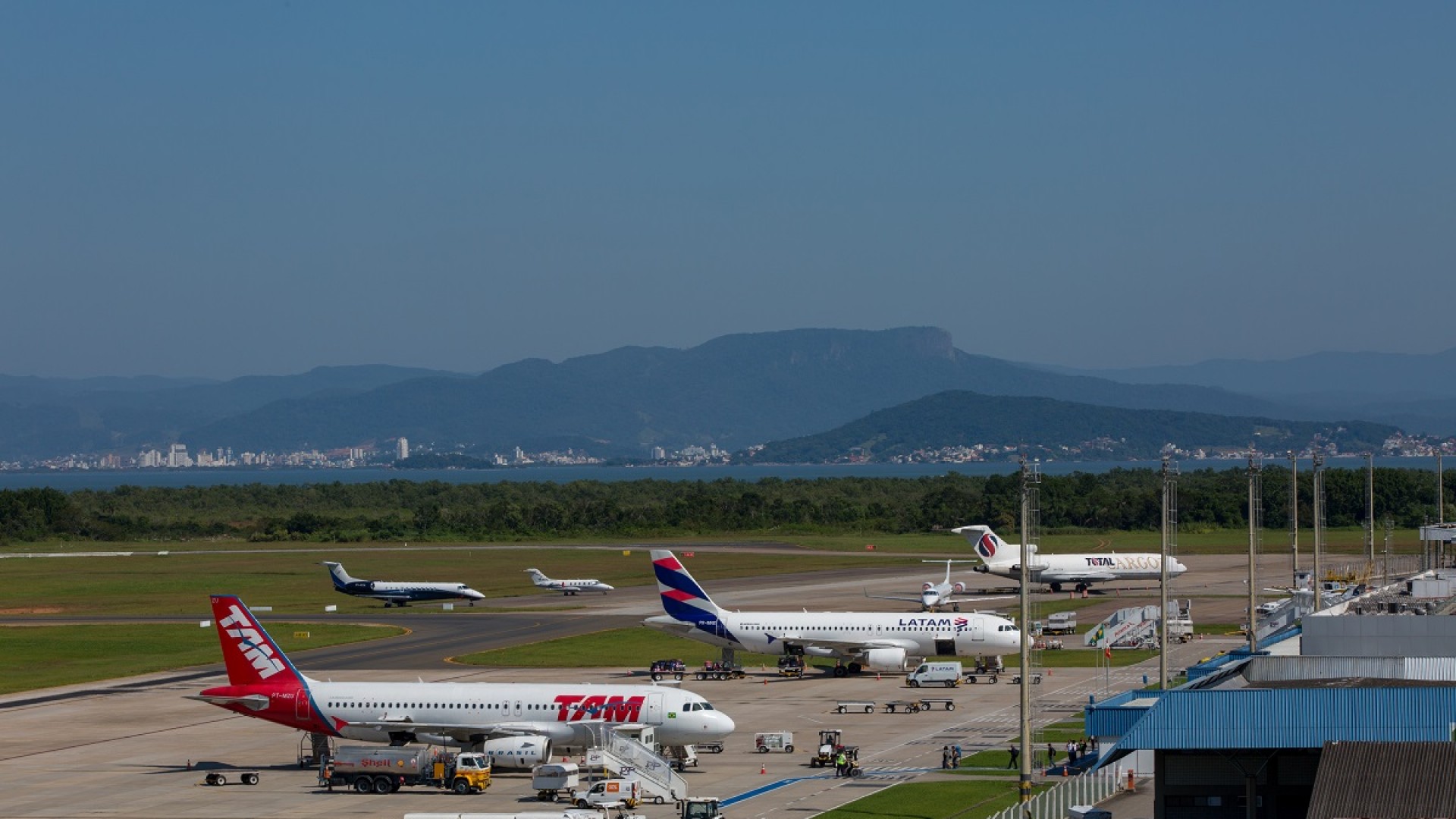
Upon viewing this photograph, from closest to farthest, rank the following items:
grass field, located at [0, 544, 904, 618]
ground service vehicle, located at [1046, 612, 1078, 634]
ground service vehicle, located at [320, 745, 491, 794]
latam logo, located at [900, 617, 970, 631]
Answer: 1. ground service vehicle, located at [320, 745, 491, 794]
2. latam logo, located at [900, 617, 970, 631]
3. ground service vehicle, located at [1046, 612, 1078, 634]
4. grass field, located at [0, 544, 904, 618]

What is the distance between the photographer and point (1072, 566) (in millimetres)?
153000

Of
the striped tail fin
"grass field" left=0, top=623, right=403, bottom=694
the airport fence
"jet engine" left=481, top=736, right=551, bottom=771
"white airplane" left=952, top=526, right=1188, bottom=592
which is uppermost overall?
the striped tail fin

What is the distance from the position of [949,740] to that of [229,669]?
1200 inches

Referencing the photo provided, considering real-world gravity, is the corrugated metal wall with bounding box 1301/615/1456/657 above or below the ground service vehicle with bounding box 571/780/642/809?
above

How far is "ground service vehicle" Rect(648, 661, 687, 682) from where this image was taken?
95750 mm

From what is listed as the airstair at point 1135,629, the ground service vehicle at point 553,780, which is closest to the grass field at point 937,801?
the ground service vehicle at point 553,780

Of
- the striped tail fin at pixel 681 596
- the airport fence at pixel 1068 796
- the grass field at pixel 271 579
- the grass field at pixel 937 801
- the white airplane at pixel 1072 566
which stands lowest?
the grass field at pixel 271 579

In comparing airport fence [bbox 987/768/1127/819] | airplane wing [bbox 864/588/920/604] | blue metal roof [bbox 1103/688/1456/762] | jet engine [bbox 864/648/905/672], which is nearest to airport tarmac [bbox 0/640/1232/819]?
jet engine [bbox 864/648/905/672]

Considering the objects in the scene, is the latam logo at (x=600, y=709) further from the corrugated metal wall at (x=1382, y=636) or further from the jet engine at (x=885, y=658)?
the jet engine at (x=885, y=658)

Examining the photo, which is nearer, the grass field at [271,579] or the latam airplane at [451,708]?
the latam airplane at [451,708]

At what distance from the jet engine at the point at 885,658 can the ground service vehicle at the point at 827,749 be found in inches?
988

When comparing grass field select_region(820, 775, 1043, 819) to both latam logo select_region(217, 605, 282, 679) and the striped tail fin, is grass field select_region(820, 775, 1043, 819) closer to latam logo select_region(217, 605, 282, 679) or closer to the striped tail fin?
latam logo select_region(217, 605, 282, 679)

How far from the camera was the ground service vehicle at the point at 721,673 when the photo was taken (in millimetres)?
100562

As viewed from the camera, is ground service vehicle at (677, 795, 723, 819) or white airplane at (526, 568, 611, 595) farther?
white airplane at (526, 568, 611, 595)
